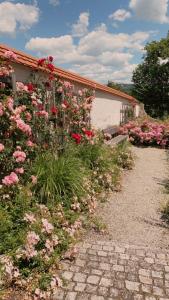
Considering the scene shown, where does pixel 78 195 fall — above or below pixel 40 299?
above

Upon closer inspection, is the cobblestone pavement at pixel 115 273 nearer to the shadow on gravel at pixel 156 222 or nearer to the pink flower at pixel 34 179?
the shadow on gravel at pixel 156 222

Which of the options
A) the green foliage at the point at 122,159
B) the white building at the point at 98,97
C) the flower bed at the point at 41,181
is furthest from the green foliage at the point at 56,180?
the green foliage at the point at 122,159

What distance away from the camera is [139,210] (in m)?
6.16

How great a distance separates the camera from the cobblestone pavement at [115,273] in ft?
11.7

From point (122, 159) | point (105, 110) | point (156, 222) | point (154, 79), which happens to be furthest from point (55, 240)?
point (154, 79)

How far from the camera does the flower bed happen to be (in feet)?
12.2

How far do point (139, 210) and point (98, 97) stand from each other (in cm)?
801

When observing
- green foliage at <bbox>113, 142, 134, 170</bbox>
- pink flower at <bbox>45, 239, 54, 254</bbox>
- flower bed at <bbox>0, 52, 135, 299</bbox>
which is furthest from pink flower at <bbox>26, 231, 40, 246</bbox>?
green foliage at <bbox>113, 142, 134, 170</bbox>

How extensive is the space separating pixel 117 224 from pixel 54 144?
7.80 ft

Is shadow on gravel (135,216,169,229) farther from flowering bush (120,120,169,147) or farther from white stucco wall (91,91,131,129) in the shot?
flowering bush (120,120,169,147)

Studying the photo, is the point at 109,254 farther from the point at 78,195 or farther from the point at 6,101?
the point at 6,101

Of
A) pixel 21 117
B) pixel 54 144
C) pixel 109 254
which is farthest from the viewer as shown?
pixel 54 144

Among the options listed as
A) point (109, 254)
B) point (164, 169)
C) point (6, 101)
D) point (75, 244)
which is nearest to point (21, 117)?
point (6, 101)

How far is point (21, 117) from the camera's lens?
5383 millimetres
